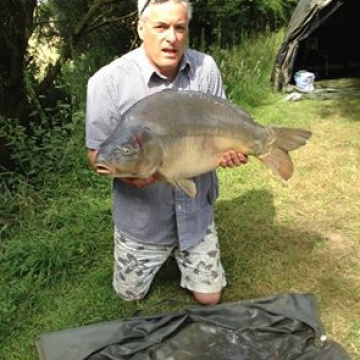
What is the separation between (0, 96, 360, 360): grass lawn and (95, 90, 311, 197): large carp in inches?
40.8

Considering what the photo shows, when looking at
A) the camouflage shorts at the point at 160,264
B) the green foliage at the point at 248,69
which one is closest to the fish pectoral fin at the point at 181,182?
the camouflage shorts at the point at 160,264

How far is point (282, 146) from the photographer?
2.70m

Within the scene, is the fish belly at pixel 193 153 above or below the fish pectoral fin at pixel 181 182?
above

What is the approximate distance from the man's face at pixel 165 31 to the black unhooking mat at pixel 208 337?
1331 millimetres

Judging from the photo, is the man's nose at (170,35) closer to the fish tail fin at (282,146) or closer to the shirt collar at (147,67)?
the shirt collar at (147,67)

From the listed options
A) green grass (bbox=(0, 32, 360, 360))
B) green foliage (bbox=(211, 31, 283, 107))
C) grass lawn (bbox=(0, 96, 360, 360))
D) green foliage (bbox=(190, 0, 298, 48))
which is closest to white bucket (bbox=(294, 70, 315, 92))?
green foliage (bbox=(211, 31, 283, 107))

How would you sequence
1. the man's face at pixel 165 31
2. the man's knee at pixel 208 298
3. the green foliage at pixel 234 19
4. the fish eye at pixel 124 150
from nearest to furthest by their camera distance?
the fish eye at pixel 124 150 → the man's face at pixel 165 31 → the man's knee at pixel 208 298 → the green foliage at pixel 234 19

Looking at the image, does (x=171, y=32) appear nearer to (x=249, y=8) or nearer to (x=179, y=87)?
(x=179, y=87)

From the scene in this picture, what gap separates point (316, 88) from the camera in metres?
7.57

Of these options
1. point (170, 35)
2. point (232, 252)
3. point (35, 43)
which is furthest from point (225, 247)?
point (35, 43)

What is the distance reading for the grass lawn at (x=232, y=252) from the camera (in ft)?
10.6

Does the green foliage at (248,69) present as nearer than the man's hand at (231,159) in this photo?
No

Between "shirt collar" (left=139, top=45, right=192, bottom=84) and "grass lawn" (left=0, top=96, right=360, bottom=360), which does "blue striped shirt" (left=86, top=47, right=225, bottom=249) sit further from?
"grass lawn" (left=0, top=96, right=360, bottom=360)

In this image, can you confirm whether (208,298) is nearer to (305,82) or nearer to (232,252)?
(232,252)
